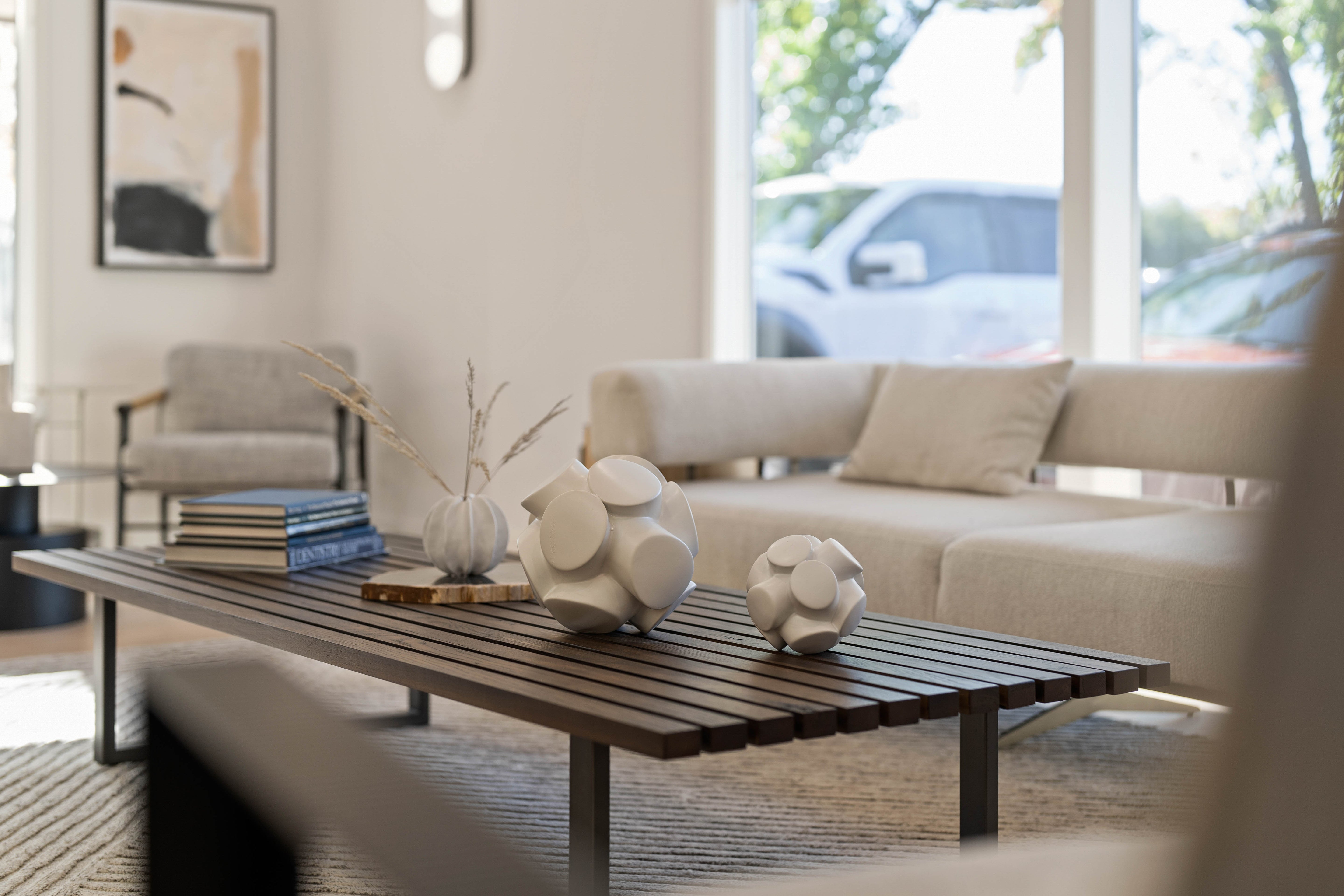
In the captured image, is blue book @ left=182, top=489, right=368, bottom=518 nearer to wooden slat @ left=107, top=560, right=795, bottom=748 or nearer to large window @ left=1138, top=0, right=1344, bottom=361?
wooden slat @ left=107, top=560, right=795, bottom=748

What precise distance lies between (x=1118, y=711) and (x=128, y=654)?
8.04ft

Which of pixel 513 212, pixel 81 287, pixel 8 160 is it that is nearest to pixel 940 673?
pixel 513 212

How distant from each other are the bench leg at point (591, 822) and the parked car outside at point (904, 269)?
250 cm

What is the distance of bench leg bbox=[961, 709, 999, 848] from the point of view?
4.27 ft

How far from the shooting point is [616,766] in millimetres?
2219

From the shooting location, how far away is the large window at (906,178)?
3.41 m

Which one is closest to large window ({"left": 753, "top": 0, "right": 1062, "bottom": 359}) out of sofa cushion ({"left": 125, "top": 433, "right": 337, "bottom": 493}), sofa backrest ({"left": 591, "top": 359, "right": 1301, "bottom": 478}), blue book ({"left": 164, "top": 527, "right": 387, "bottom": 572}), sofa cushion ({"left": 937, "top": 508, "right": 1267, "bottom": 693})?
sofa backrest ({"left": 591, "top": 359, "right": 1301, "bottom": 478})

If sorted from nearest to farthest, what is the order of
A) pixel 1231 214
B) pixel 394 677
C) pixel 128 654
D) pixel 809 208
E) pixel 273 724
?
pixel 273 724, pixel 394 677, pixel 1231 214, pixel 128 654, pixel 809 208

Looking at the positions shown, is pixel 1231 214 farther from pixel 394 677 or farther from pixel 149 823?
pixel 149 823

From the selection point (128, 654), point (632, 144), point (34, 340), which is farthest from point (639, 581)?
point (34, 340)

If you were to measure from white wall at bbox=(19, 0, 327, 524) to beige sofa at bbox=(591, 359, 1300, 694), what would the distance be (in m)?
3.48

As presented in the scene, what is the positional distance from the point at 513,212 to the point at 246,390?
1.42 meters

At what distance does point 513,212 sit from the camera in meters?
4.86

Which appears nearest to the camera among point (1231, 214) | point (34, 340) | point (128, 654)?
point (1231, 214)
